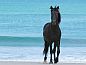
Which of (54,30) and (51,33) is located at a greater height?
(54,30)

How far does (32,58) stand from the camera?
1655cm

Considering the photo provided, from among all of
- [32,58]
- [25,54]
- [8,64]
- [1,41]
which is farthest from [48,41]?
[1,41]

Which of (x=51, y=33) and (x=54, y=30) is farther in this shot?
(x=51, y=33)

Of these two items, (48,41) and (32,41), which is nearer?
(48,41)

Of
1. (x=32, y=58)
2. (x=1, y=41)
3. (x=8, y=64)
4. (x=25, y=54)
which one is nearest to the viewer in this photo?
(x=8, y=64)

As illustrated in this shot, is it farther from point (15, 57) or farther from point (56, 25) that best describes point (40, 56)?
point (56, 25)

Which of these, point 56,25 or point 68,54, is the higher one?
point 56,25

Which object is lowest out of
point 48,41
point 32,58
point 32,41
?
point 32,41

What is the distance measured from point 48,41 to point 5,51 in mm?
4793

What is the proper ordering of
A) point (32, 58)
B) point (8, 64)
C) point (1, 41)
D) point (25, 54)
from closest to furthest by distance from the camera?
1. point (8, 64)
2. point (32, 58)
3. point (25, 54)
4. point (1, 41)

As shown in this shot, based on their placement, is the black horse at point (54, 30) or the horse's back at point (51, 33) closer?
the black horse at point (54, 30)

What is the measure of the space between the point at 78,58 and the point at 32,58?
151 cm

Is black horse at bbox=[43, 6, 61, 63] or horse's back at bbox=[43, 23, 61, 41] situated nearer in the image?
black horse at bbox=[43, 6, 61, 63]

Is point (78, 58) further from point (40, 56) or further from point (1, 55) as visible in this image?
point (1, 55)
